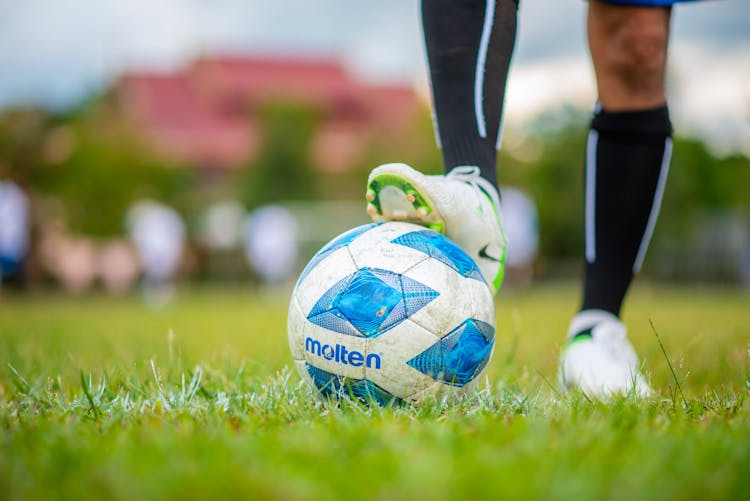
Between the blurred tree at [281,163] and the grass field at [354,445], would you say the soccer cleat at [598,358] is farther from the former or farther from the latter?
the blurred tree at [281,163]

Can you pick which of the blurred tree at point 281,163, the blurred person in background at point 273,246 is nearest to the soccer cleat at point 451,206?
the blurred person in background at point 273,246

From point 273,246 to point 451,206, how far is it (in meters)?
21.8

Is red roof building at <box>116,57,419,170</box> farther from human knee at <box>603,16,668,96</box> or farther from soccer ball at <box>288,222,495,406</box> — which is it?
soccer ball at <box>288,222,495,406</box>

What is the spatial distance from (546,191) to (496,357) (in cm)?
2482

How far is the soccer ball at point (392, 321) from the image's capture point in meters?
1.77

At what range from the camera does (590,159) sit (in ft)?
8.38

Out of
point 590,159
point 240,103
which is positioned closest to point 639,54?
point 590,159

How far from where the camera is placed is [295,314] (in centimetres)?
194

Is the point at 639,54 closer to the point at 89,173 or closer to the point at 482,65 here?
the point at 482,65

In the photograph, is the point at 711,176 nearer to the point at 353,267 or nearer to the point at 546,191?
the point at 546,191

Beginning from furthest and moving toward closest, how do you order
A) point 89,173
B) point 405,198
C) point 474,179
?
point 89,173
point 474,179
point 405,198

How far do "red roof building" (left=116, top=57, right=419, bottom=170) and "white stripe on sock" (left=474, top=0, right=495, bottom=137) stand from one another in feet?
106

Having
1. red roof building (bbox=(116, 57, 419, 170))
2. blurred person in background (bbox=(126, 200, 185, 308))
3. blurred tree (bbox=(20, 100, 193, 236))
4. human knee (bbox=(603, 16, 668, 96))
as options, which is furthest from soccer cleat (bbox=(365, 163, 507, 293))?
red roof building (bbox=(116, 57, 419, 170))

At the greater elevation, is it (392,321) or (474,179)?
(474,179)
